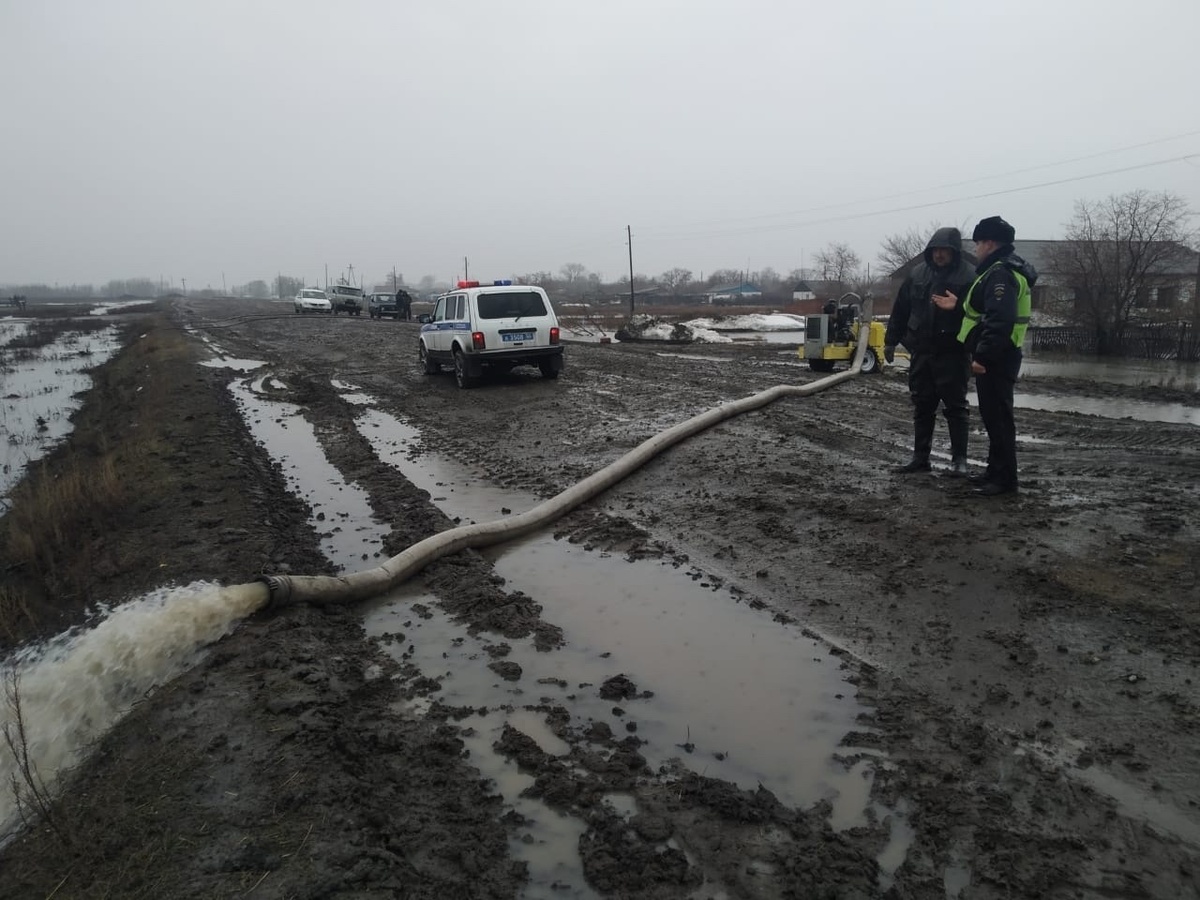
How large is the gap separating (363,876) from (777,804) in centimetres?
157

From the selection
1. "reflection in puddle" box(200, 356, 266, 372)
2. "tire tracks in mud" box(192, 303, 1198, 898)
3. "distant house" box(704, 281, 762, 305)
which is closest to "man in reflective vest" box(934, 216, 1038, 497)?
"tire tracks in mud" box(192, 303, 1198, 898)

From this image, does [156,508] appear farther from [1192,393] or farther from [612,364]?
[1192,393]

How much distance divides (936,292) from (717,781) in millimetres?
4933

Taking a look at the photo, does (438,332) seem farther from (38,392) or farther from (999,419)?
(38,392)

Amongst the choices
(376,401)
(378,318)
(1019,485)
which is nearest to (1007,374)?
(1019,485)

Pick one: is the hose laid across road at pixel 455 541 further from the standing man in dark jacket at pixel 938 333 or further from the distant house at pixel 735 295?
the distant house at pixel 735 295

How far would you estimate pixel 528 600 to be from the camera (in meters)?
5.21

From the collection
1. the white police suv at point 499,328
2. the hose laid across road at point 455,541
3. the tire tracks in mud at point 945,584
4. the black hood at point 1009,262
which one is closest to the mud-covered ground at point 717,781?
the tire tracks in mud at point 945,584

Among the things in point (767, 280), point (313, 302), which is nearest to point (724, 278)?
point (767, 280)

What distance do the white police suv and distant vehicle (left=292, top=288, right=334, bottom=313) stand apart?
4096 centimetres

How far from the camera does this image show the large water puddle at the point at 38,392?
13508mm

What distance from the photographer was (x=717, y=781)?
320cm

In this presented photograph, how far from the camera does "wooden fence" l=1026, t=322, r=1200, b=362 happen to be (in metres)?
25.5

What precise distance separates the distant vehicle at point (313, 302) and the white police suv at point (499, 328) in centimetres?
4096
